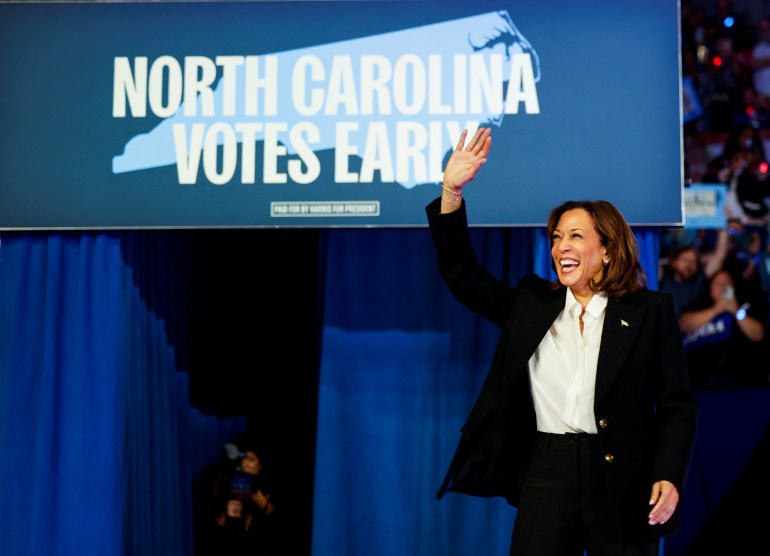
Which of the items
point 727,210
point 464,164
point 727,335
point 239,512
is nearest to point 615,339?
point 464,164

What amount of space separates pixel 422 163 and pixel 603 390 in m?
1.42

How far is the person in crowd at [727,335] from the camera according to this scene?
5.80 meters

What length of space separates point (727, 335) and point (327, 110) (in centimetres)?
353

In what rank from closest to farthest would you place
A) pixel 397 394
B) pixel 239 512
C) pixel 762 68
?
1. pixel 397 394
2. pixel 239 512
3. pixel 762 68

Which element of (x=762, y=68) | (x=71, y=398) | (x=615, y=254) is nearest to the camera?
(x=615, y=254)

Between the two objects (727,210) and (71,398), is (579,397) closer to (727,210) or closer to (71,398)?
(71,398)

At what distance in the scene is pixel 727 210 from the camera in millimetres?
6105

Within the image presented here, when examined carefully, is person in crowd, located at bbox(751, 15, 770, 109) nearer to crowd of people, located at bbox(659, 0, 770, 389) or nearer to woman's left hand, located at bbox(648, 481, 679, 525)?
crowd of people, located at bbox(659, 0, 770, 389)

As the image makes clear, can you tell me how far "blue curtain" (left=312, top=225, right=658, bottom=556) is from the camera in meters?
3.78

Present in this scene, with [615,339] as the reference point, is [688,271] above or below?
above

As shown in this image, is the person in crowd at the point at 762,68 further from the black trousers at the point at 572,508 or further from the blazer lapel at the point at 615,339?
the black trousers at the point at 572,508

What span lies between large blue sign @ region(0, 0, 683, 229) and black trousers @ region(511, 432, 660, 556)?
4.22ft

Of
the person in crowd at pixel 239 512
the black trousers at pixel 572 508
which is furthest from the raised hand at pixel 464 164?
the person in crowd at pixel 239 512

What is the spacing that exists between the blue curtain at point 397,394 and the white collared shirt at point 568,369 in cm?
139
